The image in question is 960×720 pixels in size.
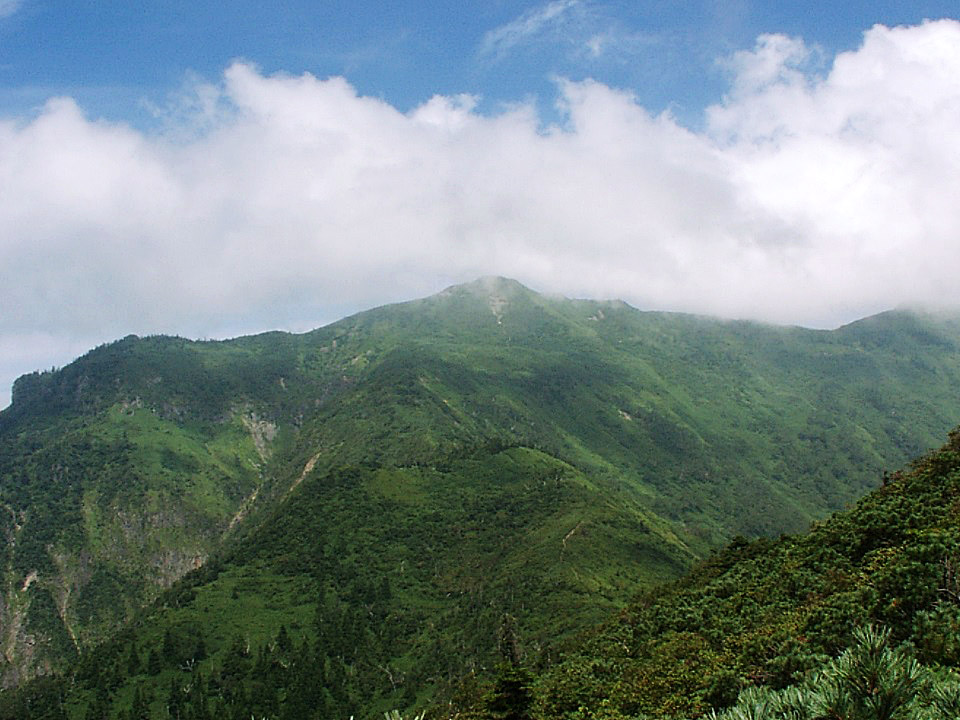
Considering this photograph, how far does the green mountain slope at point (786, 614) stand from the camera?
32387 mm

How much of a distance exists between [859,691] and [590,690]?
1750 inches

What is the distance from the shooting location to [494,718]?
45.3 m

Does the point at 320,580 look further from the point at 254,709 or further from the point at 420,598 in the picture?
the point at 254,709

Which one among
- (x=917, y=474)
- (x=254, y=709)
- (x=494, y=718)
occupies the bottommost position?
(x=254, y=709)

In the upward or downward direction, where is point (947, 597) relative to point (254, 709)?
upward

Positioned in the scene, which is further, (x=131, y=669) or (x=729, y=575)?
(x=131, y=669)

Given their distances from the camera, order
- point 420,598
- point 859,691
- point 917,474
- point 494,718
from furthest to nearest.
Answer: point 420,598
point 917,474
point 494,718
point 859,691

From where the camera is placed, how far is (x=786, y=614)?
151 ft

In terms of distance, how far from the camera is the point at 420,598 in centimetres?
16750

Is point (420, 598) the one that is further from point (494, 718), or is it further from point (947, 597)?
point (947, 597)

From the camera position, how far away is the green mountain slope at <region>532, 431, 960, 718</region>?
32.4 m

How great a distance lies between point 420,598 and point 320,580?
84.3ft

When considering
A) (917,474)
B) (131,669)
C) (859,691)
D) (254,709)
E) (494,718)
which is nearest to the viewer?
(859,691)

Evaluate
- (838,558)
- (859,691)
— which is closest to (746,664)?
(838,558)
